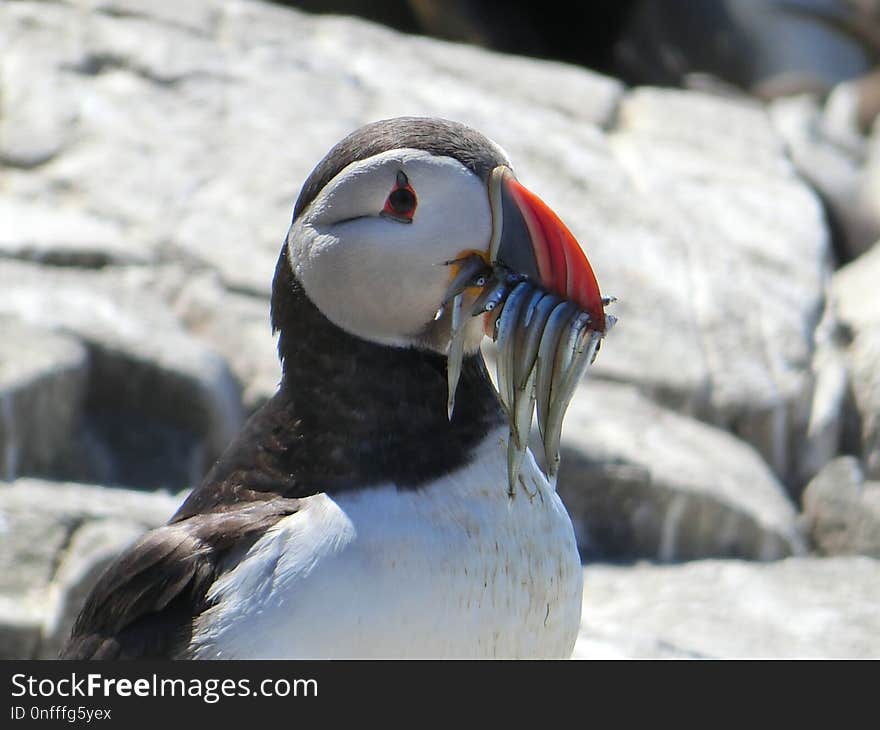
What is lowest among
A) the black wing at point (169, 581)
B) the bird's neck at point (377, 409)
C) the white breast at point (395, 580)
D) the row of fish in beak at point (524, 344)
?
the black wing at point (169, 581)

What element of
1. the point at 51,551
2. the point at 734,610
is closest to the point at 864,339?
the point at 734,610

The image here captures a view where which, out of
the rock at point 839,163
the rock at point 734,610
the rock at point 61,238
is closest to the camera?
the rock at point 734,610

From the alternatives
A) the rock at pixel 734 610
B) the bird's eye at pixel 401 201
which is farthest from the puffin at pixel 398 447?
the rock at pixel 734 610

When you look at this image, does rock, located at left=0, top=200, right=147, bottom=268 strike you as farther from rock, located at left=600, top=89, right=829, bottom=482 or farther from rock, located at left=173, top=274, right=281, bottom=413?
rock, located at left=600, top=89, right=829, bottom=482

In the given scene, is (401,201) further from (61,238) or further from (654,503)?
(61,238)

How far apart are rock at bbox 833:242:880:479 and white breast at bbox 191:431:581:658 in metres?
3.82

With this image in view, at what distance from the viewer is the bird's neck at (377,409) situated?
2855mm

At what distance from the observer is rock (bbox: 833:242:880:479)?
21.0ft

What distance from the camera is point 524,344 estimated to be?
2.68 m

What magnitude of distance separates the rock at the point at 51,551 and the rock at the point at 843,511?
2.80 metres

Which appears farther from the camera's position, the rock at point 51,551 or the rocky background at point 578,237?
the rocky background at point 578,237

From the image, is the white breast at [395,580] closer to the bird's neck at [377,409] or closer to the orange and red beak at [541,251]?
the bird's neck at [377,409]

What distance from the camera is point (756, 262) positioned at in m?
7.09

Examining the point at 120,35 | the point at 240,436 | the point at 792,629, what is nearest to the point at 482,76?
the point at 120,35
